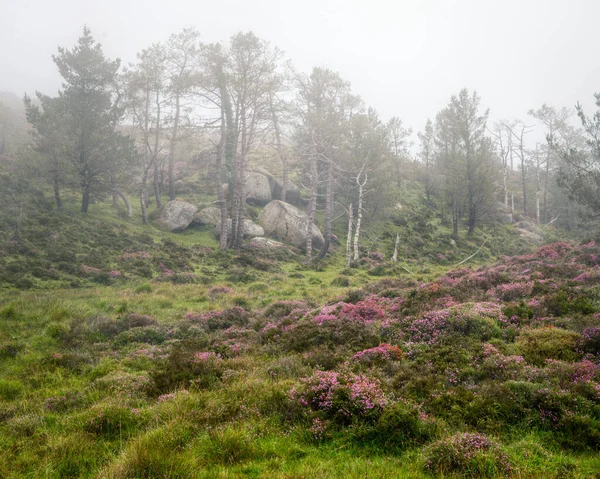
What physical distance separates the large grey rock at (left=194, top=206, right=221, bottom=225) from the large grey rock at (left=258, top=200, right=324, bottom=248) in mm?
4623

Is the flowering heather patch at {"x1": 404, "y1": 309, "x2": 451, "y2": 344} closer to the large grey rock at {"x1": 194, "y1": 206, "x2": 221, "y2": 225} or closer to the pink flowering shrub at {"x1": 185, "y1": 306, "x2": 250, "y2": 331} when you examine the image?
the pink flowering shrub at {"x1": 185, "y1": 306, "x2": 250, "y2": 331}

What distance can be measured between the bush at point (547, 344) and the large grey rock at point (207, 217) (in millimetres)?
30825

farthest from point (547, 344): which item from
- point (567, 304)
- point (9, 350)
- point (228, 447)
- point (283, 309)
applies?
point (9, 350)

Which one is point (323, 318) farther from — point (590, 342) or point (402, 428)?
point (590, 342)

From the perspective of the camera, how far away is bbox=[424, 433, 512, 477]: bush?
13.1 ft

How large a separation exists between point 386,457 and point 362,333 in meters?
4.69

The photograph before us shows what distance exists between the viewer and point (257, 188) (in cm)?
4059

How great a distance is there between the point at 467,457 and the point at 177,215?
3344 cm

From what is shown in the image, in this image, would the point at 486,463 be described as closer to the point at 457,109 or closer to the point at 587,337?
the point at 587,337

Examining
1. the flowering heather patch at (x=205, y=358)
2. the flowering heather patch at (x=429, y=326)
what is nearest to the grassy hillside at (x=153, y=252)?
the flowering heather patch at (x=429, y=326)

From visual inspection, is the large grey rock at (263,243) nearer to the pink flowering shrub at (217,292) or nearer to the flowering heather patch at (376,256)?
the flowering heather patch at (376,256)

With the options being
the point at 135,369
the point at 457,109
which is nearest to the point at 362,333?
the point at 135,369

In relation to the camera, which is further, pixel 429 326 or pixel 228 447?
pixel 429 326

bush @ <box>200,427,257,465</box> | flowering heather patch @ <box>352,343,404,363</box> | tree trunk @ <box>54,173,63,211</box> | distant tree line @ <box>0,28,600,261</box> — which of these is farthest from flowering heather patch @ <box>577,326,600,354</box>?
tree trunk @ <box>54,173,63,211</box>
